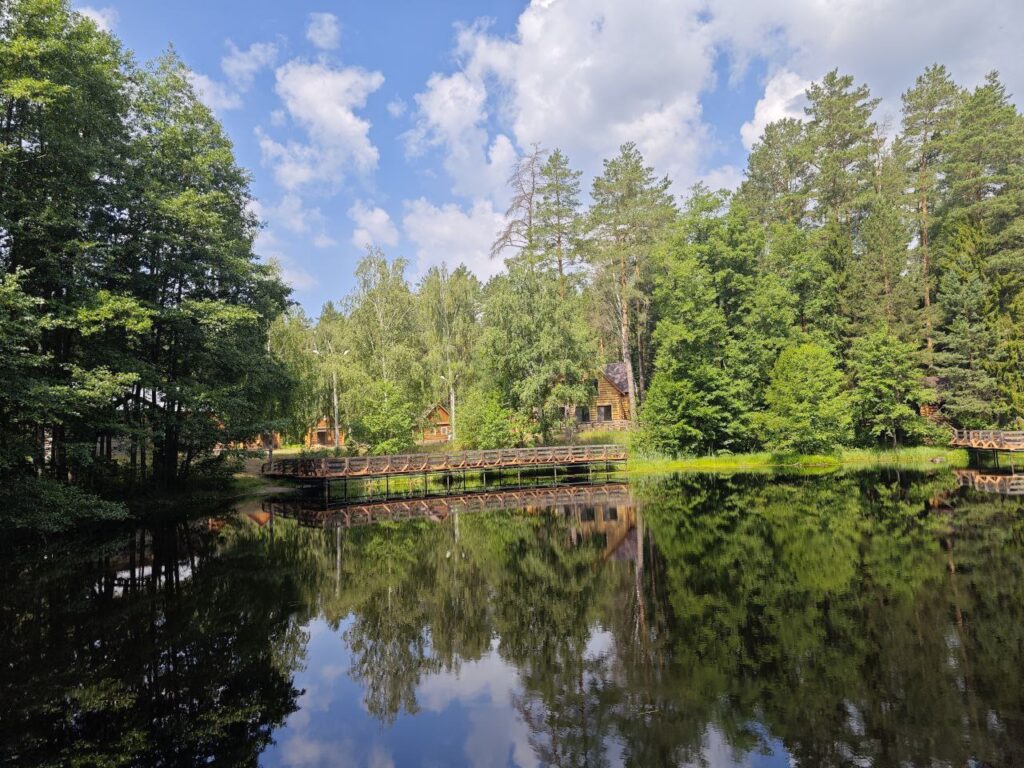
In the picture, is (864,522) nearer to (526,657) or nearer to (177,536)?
(526,657)

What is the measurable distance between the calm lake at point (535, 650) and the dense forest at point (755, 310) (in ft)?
63.0

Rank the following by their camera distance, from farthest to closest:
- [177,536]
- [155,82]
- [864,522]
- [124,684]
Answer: [155,82] → [177,536] → [864,522] → [124,684]

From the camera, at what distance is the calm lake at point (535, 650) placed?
5691mm

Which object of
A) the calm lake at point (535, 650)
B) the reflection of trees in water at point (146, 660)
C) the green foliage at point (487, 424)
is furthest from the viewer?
the green foliage at point (487, 424)

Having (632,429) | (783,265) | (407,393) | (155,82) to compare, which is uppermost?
(155,82)

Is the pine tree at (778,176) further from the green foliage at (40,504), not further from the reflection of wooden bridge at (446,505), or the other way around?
the green foliage at (40,504)

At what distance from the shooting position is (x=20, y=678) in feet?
24.4

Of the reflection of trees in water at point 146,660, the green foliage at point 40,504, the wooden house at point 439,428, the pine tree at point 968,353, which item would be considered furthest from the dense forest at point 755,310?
the reflection of trees in water at point 146,660

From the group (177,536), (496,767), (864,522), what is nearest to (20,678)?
(496,767)

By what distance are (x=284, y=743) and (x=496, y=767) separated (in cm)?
245

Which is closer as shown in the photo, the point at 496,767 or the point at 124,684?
the point at 496,767

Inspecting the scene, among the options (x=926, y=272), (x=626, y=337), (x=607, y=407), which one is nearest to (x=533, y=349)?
(x=626, y=337)

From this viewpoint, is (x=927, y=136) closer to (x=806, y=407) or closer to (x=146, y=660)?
(x=806, y=407)

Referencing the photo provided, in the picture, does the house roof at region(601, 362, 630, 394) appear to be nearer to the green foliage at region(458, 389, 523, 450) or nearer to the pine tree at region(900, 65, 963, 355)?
the green foliage at region(458, 389, 523, 450)
